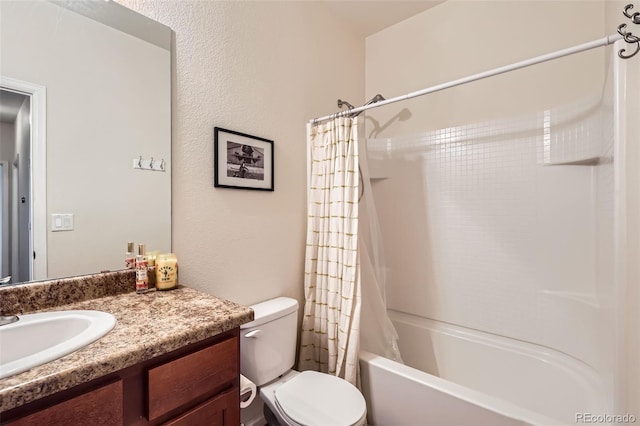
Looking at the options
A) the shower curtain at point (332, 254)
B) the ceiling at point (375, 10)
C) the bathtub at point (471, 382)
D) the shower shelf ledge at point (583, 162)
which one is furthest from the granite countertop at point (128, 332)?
the ceiling at point (375, 10)

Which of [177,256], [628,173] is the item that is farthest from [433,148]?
[177,256]

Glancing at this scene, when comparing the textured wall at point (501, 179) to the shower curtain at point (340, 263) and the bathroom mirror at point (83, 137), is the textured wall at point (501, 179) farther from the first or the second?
the bathroom mirror at point (83, 137)

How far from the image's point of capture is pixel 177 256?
1.30 meters

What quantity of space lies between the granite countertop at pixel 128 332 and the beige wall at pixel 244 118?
32 cm

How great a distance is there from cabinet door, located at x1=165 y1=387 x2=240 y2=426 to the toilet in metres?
0.39

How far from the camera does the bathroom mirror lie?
928mm

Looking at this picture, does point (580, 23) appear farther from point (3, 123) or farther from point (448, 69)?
point (3, 123)

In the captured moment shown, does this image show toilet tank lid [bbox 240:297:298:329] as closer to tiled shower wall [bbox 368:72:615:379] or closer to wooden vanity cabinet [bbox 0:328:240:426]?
wooden vanity cabinet [bbox 0:328:240:426]

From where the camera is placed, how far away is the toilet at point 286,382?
1.21 meters

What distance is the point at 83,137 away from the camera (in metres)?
1.04

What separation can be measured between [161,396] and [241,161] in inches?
43.1

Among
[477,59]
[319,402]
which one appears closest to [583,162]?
[477,59]

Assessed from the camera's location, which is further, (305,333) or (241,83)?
(305,333)

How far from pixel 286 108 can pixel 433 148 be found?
1123 millimetres
